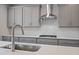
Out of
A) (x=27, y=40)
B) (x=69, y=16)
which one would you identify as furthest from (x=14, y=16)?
(x=69, y=16)

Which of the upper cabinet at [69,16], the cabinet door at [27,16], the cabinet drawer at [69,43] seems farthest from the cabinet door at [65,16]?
the cabinet door at [27,16]

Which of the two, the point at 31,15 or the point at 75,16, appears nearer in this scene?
the point at 75,16

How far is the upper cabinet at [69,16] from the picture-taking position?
3402mm

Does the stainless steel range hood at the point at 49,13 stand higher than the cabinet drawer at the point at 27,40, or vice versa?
the stainless steel range hood at the point at 49,13

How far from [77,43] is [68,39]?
0.27m

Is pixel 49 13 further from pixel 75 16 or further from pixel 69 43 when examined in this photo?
pixel 69 43

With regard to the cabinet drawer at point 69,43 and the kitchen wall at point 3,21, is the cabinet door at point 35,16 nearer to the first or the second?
the kitchen wall at point 3,21

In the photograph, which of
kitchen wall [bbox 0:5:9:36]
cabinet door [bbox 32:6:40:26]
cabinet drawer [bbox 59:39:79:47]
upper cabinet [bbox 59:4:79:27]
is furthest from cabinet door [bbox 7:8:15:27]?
cabinet drawer [bbox 59:39:79:47]

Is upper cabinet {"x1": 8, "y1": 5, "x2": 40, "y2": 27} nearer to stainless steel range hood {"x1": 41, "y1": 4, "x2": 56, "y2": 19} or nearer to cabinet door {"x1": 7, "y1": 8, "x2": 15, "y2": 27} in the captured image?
cabinet door {"x1": 7, "y1": 8, "x2": 15, "y2": 27}

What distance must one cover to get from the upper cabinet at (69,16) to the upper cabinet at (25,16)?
79 centimetres

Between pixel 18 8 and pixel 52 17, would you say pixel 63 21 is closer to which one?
pixel 52 17

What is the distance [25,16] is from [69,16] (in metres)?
1.43

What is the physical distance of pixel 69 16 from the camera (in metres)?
3.47

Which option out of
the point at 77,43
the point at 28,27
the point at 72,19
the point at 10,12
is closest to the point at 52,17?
the point at 72,19
